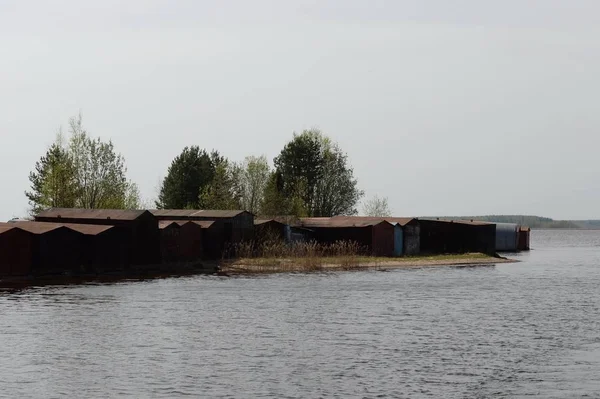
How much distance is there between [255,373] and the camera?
27.5 m

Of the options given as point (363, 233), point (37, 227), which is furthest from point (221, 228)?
point (37, 227)

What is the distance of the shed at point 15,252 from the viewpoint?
57094mm

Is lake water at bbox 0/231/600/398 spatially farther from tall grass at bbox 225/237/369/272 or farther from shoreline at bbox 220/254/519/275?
tall grass at bbox 225/237/369/272

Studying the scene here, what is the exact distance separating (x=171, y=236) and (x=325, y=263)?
1317cm

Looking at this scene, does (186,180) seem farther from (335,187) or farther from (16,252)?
(16,252)

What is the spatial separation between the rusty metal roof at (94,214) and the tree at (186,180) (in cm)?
4663

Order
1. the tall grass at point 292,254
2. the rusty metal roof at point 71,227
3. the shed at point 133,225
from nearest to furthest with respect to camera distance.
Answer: the rusty metal roof at point 71,227 < the shed at point 133,225 < the tall grass at point 292,254

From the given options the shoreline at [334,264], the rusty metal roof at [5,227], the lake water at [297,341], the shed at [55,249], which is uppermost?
the rusty metal roof at [5,227]

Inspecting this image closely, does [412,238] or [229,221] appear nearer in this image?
[229,221]

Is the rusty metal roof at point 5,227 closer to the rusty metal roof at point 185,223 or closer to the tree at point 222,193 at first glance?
the rusty metal roof at point 185,223

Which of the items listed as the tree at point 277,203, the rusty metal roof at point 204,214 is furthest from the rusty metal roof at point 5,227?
the tree at point 277,203

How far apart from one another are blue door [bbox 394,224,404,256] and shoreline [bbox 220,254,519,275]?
1.75m

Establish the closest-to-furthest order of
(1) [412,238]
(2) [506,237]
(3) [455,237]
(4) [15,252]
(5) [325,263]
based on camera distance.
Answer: (4) [15,252] → (5) [325,263] → (1) [412,238] → (3) [455,237] → (2) [506,237]

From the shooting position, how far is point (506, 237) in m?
119
